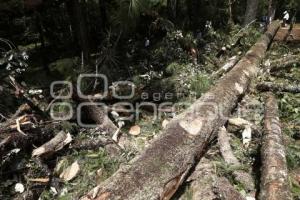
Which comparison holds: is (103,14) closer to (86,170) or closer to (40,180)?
(86,170)

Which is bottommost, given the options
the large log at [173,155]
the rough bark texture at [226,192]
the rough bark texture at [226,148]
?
the rough bark texture at [226,148]

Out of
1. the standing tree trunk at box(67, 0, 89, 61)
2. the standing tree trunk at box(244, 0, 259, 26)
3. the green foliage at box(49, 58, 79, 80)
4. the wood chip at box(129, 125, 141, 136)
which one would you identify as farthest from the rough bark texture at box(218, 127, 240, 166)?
the standing tree trunk at box(244, 0, 259, 26)

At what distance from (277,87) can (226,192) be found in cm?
323

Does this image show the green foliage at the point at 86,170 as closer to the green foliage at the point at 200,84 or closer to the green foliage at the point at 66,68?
the green foliage at the point at 200,84

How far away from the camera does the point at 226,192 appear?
11.3 feet

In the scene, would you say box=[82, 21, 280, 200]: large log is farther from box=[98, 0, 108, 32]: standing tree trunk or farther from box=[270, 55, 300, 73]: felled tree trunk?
box=[98, 0, 108, 32]: standing tree trunk

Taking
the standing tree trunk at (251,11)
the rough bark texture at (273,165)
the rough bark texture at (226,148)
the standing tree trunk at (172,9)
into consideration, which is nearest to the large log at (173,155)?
the rough bark texture at (226,148)

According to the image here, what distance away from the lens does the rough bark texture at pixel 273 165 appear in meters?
3.26

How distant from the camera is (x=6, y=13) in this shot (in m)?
8.43

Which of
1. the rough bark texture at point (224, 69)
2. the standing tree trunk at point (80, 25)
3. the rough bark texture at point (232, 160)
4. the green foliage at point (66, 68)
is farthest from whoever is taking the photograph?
the standing tree trunk at point (80, 25)

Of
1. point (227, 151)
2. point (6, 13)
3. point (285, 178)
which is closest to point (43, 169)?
point (227, 151)

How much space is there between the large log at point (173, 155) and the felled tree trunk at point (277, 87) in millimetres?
965

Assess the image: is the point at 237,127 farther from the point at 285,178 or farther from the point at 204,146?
the point at 285,178

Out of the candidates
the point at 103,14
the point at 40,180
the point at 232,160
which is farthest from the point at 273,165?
the point at 103,14
